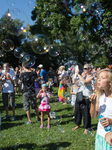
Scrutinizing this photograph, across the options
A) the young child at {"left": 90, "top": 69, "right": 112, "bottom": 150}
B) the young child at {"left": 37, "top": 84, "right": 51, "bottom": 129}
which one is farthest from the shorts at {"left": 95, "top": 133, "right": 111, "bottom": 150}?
the young child at {"left": 37, "top": 84, "right": 51, "bottom": 129}

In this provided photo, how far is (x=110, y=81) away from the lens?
1.76m

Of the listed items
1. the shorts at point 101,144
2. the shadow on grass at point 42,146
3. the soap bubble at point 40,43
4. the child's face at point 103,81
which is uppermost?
the soap bubble at point 40,43

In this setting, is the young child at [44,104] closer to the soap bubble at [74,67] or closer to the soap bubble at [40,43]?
the soap bubble at [74,67]

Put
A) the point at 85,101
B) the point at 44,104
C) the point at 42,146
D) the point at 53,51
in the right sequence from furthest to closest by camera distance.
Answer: the point at 53,51
the point at 44,104
the point at 85,101
the point at 42,146

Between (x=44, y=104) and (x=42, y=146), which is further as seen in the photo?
(x=44, y=104)

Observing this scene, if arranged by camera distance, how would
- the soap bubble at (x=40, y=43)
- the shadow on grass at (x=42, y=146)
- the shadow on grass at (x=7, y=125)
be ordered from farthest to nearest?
the soap bubble at (x=40, y=43), the shadow on grass at (x=7, y=125), the shadow on grass at (x=42, y=146)

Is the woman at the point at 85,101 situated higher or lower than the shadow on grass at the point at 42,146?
higher

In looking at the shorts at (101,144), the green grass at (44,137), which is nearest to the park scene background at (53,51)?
the green grass at (44,137)

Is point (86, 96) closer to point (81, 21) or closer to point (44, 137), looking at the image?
point (44, 137)

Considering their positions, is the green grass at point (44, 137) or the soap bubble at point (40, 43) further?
the soap bubble at point (40, 43)

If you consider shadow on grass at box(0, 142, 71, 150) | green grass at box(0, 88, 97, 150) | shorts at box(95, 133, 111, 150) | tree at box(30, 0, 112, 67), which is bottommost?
shadow on grass at box(0, 142, 71, 150)

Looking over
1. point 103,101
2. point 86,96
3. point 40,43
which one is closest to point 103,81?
point 103,101

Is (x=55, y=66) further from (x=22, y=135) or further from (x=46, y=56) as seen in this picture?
(x=22, y=135)

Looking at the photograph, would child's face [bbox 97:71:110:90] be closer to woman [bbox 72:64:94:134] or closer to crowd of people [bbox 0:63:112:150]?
crowd of people [bbox 0:63:112:150]
